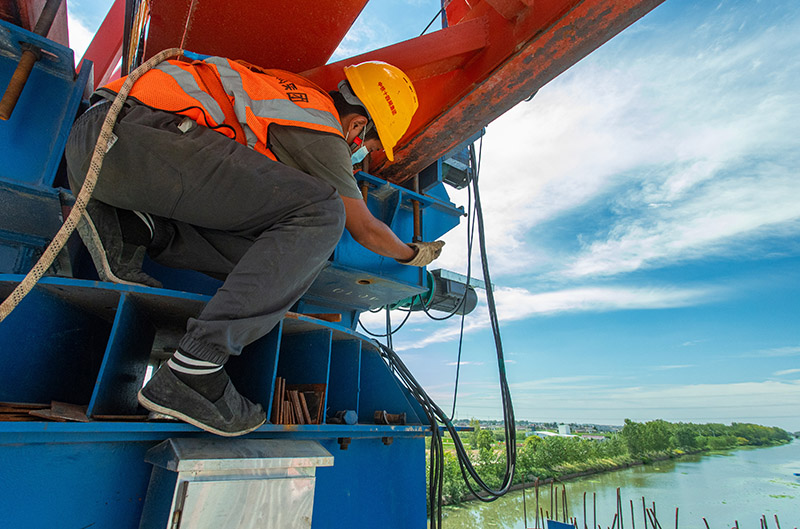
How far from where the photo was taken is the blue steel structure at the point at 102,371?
122 centimetres

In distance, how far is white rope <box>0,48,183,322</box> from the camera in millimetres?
1020

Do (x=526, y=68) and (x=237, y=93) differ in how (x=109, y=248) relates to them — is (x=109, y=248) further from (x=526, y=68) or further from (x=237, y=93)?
(x=526, y=68)

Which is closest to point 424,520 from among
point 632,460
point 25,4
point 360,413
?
point 360,413

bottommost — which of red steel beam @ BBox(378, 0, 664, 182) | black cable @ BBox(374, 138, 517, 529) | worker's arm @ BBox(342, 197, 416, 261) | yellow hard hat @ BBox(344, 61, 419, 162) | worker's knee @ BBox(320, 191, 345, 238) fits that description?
black cable @ BBox(374, 138, 517, 529)

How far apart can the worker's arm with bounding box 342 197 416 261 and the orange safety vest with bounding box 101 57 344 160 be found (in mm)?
327

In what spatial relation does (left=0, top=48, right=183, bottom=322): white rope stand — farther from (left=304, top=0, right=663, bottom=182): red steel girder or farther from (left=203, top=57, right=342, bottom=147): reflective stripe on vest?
(left=304, top=0, right=663, bottom=182): red steel girder

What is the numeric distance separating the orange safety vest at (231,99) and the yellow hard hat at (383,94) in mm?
557

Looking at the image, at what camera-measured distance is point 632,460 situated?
23.2 metres

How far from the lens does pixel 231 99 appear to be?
156cm

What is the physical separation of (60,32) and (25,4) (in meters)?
0.85

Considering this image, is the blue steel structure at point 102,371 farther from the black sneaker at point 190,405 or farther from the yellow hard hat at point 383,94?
the yellow hard hat at point 383,94

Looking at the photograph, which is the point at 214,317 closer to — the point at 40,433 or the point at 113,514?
the point at 40,433

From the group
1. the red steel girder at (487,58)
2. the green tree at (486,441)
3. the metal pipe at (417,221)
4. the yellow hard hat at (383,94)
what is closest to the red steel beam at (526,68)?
the red steel girder at (487,58)

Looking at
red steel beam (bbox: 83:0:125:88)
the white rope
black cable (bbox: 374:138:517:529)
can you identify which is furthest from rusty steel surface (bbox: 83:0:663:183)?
black cable (bbox: 374:138:517:529)
